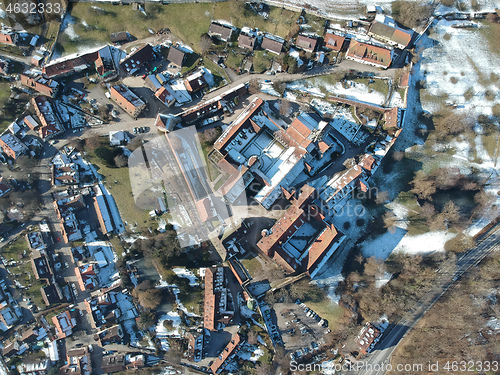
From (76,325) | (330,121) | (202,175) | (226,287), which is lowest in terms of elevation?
(76,325)

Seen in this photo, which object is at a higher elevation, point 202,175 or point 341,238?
point 202,175

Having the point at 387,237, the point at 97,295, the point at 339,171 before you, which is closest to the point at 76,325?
the point at 97,295

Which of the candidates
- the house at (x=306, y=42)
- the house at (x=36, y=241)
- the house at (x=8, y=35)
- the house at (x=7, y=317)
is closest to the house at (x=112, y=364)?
the house at (x=7, y=317)

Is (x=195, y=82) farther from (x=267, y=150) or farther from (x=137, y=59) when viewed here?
(x=267, y=150)

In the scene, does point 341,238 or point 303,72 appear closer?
point 341,238

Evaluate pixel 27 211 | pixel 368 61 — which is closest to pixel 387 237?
pixel 368 61

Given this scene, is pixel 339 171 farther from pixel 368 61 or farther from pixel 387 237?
pixel 368 61

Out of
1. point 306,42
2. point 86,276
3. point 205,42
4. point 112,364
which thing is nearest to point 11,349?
point 112,364
